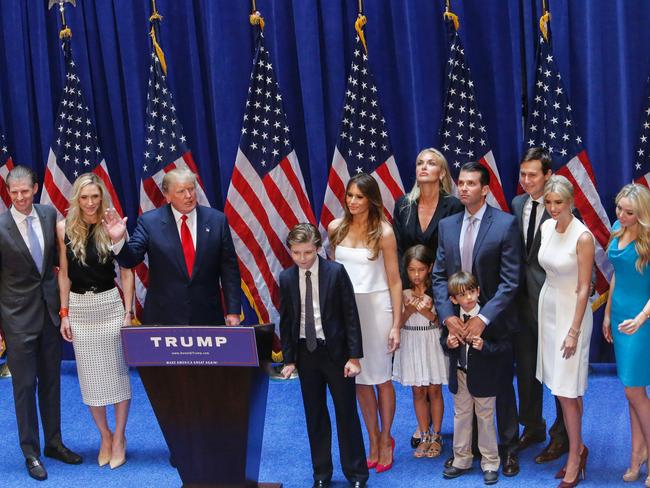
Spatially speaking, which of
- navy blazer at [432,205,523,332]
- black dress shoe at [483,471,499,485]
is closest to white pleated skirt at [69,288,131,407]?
navy blazer at [432,205,523,332]

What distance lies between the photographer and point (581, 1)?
634cm

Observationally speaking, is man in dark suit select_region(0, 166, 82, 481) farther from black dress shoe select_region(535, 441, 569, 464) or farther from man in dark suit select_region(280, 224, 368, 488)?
black dress shoe select_region(535, 441, 569, 464)

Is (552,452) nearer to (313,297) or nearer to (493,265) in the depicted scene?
(493,265)

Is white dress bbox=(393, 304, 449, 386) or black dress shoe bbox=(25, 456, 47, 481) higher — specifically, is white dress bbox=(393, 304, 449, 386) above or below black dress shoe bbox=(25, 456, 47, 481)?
above

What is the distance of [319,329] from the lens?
4574 millimetres

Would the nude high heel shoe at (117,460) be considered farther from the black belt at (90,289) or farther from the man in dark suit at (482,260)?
the man in dark suit at (482,260)

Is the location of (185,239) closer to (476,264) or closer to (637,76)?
(476,264)

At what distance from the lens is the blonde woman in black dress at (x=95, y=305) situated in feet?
16.7

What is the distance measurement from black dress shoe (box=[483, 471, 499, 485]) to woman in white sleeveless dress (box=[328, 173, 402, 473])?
2.47 ft

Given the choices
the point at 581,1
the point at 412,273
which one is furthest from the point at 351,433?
the point at 581,1

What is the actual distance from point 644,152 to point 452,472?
2.85m

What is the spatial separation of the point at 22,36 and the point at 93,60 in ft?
2.10

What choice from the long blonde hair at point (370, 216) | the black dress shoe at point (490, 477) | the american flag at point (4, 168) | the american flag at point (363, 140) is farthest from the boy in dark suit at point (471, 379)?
the american flag at point (4, 168)

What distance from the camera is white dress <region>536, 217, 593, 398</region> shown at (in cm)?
454
